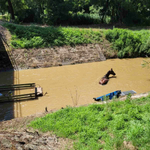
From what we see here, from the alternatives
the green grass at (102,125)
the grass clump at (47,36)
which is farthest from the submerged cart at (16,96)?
the grass clump at (47,36)

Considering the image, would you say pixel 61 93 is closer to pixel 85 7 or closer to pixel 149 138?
pixel 149 138

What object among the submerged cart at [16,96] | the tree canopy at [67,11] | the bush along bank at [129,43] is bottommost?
the submerged cart at [16,96]

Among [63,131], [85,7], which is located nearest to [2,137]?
[63,131]

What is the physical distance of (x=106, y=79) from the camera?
525 inches

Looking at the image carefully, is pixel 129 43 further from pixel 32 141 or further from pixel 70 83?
pixel 32 141

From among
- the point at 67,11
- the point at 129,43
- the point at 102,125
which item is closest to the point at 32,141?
the point at 102,125

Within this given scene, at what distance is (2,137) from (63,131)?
7.71 ft

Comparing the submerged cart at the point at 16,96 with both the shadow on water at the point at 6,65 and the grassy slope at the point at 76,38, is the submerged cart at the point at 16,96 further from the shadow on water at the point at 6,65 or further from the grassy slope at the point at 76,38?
the grassy slope at the point at 76,38

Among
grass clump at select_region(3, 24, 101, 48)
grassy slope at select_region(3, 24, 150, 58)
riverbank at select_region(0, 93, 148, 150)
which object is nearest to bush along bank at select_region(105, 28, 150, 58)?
grassy slope at select_region(3, 24, 150, 58)

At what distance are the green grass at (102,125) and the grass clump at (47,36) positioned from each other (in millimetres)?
13194

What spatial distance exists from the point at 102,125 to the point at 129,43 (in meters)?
17.9

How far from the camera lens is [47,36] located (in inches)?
795

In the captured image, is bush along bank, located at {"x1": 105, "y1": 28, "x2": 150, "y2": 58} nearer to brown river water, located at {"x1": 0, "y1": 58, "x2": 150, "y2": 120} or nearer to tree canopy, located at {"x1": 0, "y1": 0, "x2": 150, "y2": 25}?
brown river water, located at {"x1": 0, "y1": 58, "x2": 150, "y2": 120}

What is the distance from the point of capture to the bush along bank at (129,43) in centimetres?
2155
